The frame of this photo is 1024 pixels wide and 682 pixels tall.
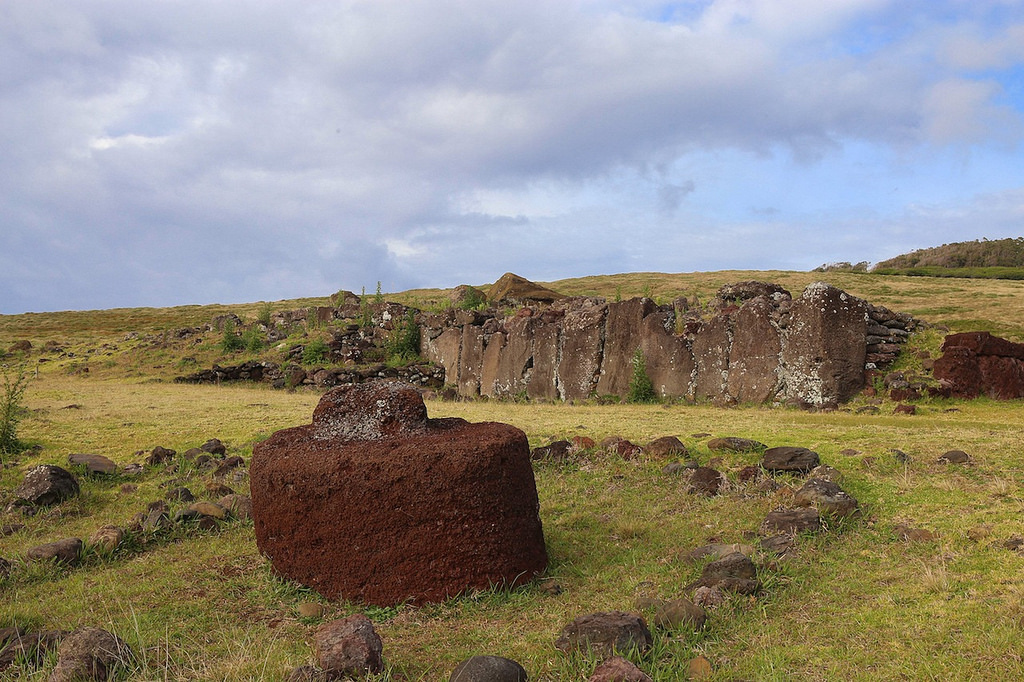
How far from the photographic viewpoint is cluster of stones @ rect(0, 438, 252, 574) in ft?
21.4

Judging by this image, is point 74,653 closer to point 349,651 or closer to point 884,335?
point 349,651

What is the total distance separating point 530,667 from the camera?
417cm

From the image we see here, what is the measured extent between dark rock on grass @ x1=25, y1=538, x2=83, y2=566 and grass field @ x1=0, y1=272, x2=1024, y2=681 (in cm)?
14

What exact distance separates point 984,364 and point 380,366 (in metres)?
14.5

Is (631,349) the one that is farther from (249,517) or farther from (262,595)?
(262,595)

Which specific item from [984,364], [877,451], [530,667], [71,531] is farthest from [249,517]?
[984,364]

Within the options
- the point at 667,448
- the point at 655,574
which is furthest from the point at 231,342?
the point at 655,574

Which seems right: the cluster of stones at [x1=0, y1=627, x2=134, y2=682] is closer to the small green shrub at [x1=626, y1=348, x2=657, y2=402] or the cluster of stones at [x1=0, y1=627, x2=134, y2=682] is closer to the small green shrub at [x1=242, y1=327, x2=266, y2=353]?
the small green shrub at [x1=626, y1=348, x2=657, y2=402]

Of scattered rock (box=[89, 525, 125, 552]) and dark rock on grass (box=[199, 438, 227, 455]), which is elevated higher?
dark rock on grass (box=[199, 438, 227, 455])

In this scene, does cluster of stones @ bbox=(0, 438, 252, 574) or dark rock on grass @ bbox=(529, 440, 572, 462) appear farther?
dark rock on grass @ bbox=(529, 440, 572, 462)

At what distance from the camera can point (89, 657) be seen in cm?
402

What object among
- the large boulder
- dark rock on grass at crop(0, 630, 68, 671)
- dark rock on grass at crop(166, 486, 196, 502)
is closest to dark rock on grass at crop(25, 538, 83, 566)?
dark rock on grass at crop(166, 486, 196, 502)

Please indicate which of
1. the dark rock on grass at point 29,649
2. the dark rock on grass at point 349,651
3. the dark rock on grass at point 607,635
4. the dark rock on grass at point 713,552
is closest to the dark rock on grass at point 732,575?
the dark rock on grass at point 713,552

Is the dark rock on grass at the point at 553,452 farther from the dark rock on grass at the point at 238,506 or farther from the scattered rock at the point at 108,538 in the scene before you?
the scattered rock at the point at 108,538
